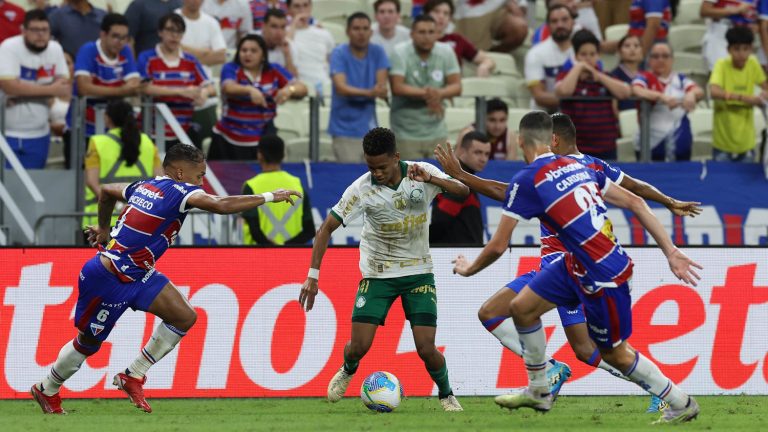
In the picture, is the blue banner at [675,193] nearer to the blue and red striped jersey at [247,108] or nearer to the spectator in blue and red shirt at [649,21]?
the blue and red striped jersey at [247,108]

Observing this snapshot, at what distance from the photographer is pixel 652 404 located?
11.3 m

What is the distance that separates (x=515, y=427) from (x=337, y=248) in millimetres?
3883

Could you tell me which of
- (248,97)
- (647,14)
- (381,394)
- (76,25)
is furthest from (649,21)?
(381,394)

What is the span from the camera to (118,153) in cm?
1506

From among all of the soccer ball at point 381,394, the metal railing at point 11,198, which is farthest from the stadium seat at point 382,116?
the soccer ball at point 381,394

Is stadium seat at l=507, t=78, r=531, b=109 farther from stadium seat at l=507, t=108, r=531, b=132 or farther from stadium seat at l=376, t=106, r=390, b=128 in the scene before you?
stadium seat at l=376, t=106, r=390, b=128

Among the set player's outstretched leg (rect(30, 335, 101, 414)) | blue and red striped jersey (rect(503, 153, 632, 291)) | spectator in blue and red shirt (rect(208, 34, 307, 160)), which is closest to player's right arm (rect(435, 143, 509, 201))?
blue and red striped jersey (rect(503, 153, 632, 291))

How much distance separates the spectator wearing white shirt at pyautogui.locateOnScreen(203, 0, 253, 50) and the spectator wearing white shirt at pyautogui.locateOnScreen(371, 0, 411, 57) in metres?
1.63

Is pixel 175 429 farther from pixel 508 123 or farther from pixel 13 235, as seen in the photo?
pixel 508 123

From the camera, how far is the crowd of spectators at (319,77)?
16.1 m

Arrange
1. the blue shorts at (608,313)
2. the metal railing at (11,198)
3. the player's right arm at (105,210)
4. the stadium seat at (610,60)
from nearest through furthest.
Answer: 1. the blue shorts at (608,313)
2. the player's right arm at (105,210)
3. the metal railing at (11,198)
4. the stadium seat at (610,60)

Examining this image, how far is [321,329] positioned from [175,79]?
4407mm

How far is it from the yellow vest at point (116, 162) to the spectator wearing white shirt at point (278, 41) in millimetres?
2687

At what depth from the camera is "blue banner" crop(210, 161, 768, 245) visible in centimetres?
1634
